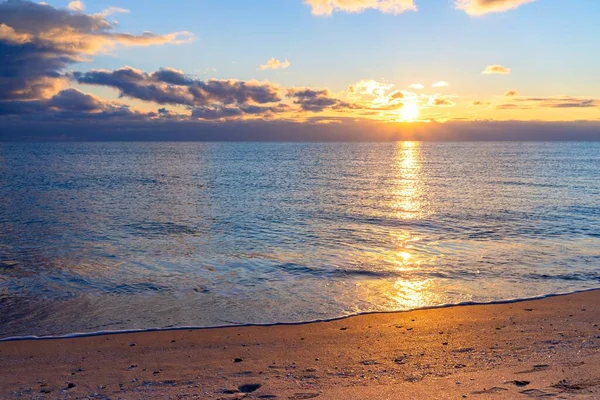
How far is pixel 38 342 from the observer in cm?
1023

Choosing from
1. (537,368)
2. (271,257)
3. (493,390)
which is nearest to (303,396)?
(493,390)

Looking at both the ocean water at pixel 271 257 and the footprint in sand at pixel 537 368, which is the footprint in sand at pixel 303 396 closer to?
the footprint in sand at pixel 537 368

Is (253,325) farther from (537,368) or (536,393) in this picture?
(536,393)

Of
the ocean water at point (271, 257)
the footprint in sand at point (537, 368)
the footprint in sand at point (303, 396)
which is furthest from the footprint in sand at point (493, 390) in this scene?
the ocean water at point (271, 257)

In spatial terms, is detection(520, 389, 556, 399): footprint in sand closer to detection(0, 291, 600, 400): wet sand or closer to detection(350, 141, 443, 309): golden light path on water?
detection(0, 291, 600, 400): wet sand

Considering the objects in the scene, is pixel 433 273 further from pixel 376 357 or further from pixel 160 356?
pixel 160 356

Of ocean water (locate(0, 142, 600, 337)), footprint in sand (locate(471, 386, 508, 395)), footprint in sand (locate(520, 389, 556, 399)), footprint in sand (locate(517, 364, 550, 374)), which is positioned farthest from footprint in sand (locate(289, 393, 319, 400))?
ocean water (locate(0, 142, 600, 337))

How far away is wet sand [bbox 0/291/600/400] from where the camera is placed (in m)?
7.46

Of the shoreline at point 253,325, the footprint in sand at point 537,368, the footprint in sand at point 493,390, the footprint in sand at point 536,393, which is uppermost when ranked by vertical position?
the footprint in sand at point 536,393

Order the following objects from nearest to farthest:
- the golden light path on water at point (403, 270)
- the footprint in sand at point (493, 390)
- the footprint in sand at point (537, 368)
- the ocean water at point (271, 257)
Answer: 1. the footprint in sand at point (493, 390)
2. the footprint in sand at point (537, 368)
3. the ocean water at point (271, 257)
4. the golden light path on water at point (403, 270)

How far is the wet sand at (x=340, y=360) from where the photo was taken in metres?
7.46

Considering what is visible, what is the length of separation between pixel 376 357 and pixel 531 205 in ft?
95.7

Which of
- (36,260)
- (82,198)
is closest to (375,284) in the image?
(36,260)

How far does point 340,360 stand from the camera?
29.4 ft
